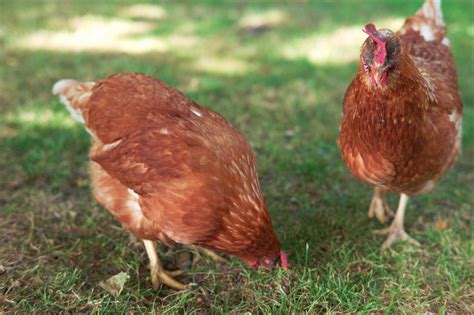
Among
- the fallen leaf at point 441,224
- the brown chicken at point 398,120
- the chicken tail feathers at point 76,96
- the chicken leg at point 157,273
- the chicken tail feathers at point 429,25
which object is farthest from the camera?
the chicken tail feathers at point 429,25

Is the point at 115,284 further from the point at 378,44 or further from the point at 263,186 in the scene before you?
the point at 378,44

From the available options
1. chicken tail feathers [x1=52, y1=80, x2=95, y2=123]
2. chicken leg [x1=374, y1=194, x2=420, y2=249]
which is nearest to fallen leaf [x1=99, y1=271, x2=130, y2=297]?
chicken tail feathers [x1=52, y1=80, x2=95, y2=123]

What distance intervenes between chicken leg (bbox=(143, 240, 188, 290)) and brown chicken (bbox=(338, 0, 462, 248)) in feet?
4.36

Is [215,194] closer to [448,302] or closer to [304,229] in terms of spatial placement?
[304,229]

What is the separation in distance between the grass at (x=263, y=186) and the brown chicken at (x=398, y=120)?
461 millimetres

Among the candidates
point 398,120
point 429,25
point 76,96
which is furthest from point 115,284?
point 429,25

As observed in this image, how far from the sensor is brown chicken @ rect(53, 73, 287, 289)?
239 cm

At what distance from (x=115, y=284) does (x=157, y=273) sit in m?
0.27

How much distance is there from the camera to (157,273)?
2.79 meters

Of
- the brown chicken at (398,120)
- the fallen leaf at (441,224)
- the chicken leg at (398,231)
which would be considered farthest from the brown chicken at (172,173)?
the fallen leaf at (441,224)

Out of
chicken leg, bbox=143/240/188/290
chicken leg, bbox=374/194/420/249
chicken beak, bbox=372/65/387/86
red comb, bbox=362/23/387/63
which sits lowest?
chicken leg, bbox=143/240/188/290

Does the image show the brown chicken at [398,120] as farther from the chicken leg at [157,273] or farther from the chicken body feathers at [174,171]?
the chicken leg at [157,273]

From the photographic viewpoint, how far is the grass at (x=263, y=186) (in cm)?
262

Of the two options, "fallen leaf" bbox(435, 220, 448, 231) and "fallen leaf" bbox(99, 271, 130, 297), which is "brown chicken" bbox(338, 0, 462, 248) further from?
"fallen leaf" bbox(99, 271, 130, 297)
